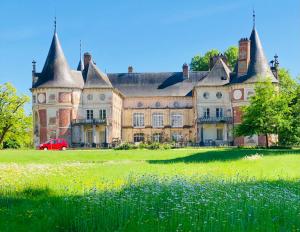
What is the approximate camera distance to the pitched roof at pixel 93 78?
184ft

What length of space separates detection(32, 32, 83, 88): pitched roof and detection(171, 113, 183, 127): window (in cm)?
1261

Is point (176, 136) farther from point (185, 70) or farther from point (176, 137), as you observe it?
point (185, 70)

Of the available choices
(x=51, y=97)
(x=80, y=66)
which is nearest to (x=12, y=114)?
(x=51, y=97)

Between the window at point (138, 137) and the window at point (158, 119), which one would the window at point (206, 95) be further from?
the window at point (138, 137)

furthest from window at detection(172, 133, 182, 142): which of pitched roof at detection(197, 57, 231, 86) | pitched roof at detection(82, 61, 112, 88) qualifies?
pitched roof at detection(82, 61, 112, 88)

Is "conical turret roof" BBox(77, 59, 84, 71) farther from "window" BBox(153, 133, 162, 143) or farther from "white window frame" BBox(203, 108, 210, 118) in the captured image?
"white window frame" BBox(203, 108, 210, 118)

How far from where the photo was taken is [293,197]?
34.2 feet

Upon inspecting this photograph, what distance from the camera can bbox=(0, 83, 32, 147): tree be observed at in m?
55.2

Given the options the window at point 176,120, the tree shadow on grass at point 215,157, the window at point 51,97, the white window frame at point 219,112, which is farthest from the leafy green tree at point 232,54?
the tree shadow on grass at point 215,157

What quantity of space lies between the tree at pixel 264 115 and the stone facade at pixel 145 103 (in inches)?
418

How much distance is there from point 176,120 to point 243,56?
40.3 feet

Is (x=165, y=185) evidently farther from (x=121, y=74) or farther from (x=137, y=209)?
(x=121, y=74)

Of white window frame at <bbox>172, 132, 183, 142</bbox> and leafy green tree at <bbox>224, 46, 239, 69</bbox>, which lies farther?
leafy green tree at <bbox>224, 46, 239, 69</bbox>

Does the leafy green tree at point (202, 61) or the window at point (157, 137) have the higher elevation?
the leafy green tree at point (202, 61)
